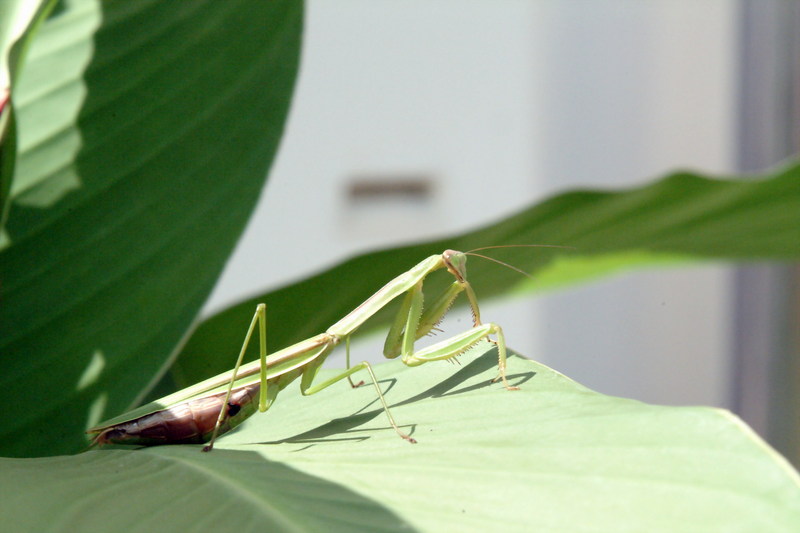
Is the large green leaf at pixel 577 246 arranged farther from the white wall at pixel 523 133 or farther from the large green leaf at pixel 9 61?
the white wall at pixel 523 133

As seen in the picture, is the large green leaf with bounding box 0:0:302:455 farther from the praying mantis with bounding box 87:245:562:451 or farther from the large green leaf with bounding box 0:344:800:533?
the large green leaf with bounding box 0:344:800:533

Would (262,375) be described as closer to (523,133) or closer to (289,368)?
(289,368)

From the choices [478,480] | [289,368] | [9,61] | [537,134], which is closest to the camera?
[478,480]

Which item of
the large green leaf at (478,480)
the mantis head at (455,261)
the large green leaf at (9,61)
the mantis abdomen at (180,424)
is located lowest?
the mantis abdomen at (180,424)

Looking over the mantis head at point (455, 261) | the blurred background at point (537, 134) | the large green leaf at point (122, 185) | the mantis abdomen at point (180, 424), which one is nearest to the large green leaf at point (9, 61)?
the large green leaf at point (122, 185)

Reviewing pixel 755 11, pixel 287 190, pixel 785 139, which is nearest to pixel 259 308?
pixel 287 190

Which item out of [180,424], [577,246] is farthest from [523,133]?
[180,424]
